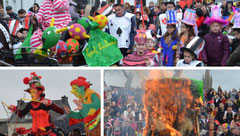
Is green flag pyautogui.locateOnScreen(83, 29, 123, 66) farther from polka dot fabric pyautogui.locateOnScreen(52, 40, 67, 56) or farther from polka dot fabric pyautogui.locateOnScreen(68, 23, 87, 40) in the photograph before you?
polka dot fabric pyautogui.locateOnScreen(52, 40, 67, 56)

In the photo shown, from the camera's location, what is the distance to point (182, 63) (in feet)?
27.6

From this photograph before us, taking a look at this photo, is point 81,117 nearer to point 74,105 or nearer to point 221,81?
point 74,105

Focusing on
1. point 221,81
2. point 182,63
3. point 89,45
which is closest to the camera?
point 221,81

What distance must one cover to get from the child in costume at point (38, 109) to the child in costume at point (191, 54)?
2.52m

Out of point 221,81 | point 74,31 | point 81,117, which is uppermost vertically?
point 74,31

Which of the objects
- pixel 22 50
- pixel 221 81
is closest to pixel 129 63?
pixel 22 50

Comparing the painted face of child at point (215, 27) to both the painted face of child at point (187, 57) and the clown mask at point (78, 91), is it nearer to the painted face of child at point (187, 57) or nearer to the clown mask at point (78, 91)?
the painted face of child at point (187, 57)

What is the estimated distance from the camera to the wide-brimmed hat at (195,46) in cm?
872

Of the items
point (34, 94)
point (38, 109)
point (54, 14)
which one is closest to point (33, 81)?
point (34, 94)

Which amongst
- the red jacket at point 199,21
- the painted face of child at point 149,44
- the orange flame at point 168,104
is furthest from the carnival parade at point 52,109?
the red jacket at point 199,21

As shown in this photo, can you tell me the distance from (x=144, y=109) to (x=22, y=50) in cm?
276

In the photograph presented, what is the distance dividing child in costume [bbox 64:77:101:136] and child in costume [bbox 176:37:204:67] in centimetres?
214

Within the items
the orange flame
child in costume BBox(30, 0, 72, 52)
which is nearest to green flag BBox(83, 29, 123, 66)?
child in costume BBox(30, 0, 72, 52)

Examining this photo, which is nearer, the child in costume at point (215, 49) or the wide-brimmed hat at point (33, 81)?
the wide-brimmed hat at point (33, 81)
